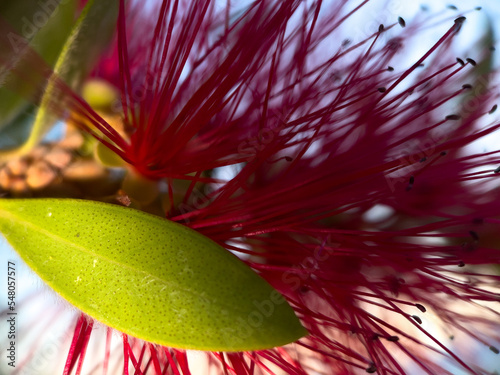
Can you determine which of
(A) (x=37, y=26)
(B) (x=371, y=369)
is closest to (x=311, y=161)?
(B) (x=371, y=369)

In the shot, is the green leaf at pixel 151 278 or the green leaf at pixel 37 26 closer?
the green leaf at pixel 151 278

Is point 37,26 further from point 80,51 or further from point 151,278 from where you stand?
point 151,278

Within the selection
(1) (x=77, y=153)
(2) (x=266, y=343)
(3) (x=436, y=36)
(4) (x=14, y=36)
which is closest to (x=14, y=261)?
(1) (x=77, y=153)

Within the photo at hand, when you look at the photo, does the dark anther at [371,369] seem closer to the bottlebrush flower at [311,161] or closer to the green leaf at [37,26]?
the bottlebrush flower at [311,161]

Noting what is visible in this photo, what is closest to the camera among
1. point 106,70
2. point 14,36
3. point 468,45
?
point 14,36

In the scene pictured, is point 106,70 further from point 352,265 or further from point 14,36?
point 352,265

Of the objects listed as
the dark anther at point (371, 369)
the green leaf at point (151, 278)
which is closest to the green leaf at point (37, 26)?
the green leaf at point (151, 278)
